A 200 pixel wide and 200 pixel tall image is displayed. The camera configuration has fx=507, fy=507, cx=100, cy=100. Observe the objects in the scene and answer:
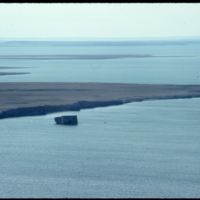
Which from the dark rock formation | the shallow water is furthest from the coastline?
the shallow water

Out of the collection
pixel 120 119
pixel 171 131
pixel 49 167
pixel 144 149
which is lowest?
pixel 120 119

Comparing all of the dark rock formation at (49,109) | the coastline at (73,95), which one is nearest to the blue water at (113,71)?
the coastline at (73,95)

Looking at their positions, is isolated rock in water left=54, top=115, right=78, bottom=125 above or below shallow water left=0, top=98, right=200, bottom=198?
below

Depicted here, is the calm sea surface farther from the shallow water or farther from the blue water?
the blue water

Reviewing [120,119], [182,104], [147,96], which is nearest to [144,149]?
[120,119]

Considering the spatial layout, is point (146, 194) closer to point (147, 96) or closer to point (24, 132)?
point (24, 132)

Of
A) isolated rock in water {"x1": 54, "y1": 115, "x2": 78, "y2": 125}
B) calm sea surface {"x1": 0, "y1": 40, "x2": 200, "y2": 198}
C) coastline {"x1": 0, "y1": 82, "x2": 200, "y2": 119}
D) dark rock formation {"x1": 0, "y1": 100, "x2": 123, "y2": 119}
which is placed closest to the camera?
calm sea surface {"x1": 0, "y1": 40, "x2": 200, "y2": 198}
